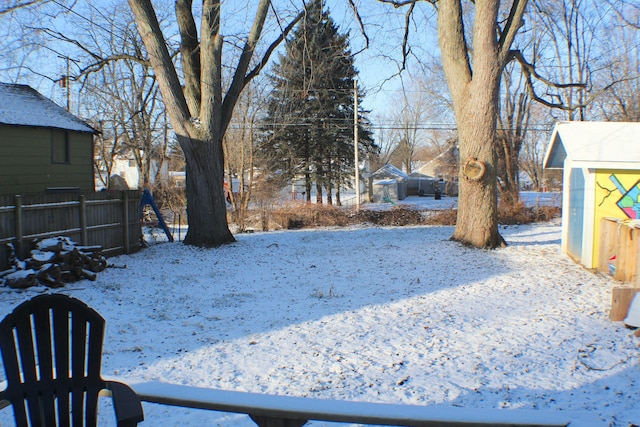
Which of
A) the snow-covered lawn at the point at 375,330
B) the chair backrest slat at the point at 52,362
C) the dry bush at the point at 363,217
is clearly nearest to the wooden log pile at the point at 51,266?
the snow-covered lawn at the point at 375,330

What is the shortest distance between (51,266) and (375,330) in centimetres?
595

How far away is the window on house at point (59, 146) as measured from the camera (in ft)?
49.5

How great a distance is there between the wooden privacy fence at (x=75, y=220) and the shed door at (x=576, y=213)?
10915 mm

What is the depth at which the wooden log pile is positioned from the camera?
8133 mm

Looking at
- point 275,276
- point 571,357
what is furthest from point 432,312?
point 275,276

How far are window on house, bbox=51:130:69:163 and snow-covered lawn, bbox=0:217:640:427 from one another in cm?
617

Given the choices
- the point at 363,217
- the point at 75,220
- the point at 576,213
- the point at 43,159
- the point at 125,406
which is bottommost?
the point at 363,217

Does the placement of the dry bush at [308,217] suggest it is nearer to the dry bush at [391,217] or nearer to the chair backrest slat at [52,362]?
the dry bush at [391,217]

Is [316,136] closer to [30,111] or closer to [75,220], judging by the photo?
[30,111]

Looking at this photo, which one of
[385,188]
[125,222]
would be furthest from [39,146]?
[385,188]

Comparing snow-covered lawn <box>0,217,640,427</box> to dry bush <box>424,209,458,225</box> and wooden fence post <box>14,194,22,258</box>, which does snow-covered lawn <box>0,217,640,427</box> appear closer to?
wooden fence post <box>14,194,22,258</box>

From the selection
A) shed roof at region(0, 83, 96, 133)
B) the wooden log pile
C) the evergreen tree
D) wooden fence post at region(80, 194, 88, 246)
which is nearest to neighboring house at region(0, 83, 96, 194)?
shed roof at region(0, 83, 96, 133)

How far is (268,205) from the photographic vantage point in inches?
872

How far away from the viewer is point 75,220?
1084cm
